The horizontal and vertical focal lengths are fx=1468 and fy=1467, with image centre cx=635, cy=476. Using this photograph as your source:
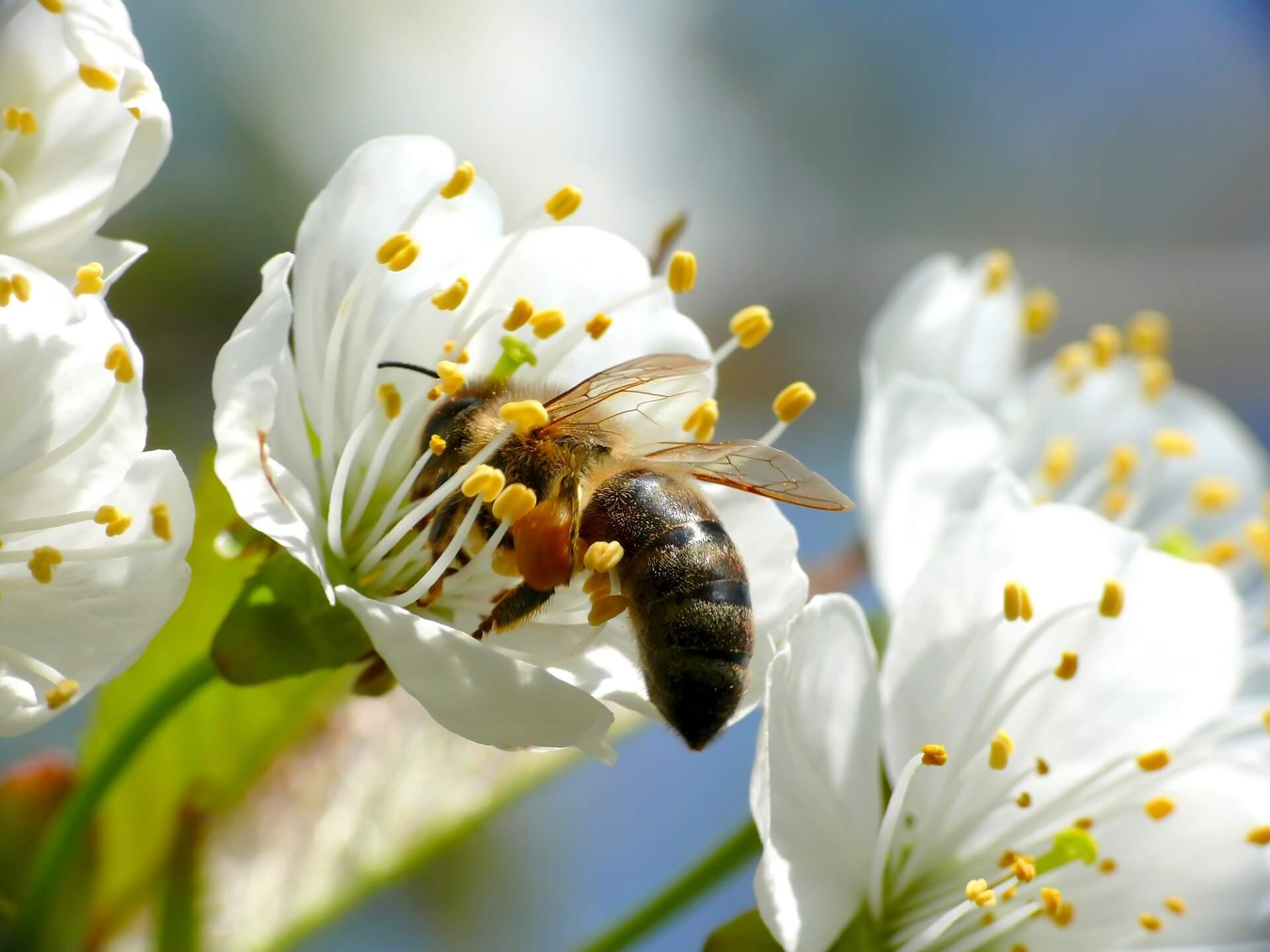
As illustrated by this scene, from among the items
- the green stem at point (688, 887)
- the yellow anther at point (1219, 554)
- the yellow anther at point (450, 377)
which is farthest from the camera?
the yellow anther at point (1219, 554)

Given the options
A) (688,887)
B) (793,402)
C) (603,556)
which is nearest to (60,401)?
(603,556)

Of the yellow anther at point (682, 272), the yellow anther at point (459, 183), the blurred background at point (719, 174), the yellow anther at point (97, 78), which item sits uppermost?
the yellow anther at point (97, 78)

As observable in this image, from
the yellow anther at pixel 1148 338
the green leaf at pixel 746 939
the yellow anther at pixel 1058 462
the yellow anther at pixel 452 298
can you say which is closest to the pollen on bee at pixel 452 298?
the yellow anther at pixel 452 298

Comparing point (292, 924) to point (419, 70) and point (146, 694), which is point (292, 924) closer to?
point (146, 694)

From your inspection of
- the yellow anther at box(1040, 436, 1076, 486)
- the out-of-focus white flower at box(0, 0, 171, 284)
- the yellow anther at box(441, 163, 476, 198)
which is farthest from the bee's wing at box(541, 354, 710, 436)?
the yellow anther at box(1040, 436, 1076, 486)

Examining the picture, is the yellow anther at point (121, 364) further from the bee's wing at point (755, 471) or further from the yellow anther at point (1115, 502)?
the yellow anther at point (1115, 502)

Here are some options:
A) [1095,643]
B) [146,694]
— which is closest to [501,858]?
[146,694]
